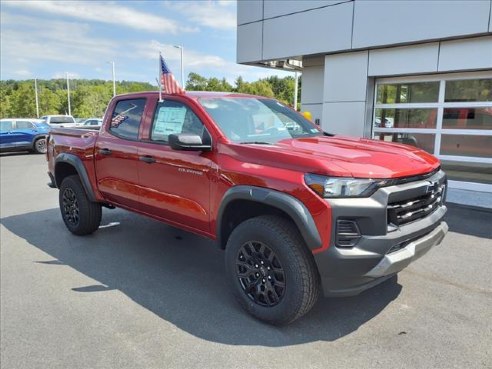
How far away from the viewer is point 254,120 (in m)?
4.10

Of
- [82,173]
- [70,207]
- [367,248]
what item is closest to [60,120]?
[70,207]

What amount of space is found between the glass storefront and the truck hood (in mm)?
5331

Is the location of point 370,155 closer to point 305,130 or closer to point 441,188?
point 441,188

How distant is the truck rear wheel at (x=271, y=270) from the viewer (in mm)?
2991

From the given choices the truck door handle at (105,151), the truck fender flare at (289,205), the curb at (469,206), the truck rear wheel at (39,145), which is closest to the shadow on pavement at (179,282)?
the truck fender flare at (289,205)

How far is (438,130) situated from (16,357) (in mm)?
8217

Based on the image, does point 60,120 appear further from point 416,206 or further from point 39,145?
point 416,206

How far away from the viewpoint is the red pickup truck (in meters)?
2.81

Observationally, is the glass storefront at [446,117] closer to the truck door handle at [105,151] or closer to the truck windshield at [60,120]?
the truck door handle at [105,151]

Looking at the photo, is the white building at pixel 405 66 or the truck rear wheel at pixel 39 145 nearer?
the white building at pixel 405 66

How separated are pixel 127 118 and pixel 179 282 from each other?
202 cm

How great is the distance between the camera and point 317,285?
9.95ft

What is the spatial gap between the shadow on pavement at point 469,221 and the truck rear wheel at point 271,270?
3642mm

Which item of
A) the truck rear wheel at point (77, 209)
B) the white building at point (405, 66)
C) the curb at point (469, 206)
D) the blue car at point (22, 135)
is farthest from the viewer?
the blue car at point (22, 135)
